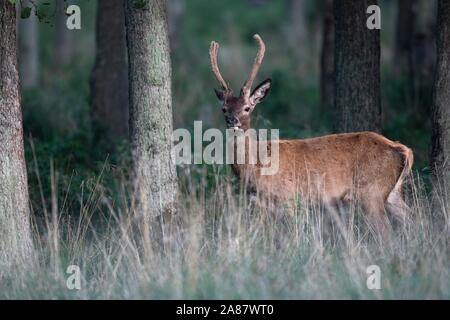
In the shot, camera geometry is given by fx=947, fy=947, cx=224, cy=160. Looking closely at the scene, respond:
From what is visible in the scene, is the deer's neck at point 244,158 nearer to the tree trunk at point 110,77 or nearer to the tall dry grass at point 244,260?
the tall dry grass at point 244,260

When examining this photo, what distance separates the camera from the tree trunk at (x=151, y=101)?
8.38 meters

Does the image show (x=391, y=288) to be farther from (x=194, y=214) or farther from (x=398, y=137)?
(x=398, y=137)

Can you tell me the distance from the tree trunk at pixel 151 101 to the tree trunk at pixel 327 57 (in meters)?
5.94

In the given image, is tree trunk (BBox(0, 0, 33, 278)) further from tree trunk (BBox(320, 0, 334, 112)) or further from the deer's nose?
tree trunk (BBox(320, 0, 334, 112))

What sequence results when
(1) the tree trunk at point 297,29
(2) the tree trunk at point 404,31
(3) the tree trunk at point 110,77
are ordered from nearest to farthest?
(3) the tree trunk at point 110,77
(2) the tree trunk at point 404,31
(1) the tree trunk at point 297,29

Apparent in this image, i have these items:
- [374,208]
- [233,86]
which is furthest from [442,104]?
[233,86]

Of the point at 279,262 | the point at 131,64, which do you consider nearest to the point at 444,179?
the point at 279,262

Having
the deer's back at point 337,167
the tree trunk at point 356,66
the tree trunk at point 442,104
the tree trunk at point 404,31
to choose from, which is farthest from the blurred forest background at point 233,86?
the tree trunk at point 356,66

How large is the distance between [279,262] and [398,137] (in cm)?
581

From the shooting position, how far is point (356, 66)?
10156 mm

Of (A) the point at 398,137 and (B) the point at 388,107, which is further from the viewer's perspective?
(B) the point at 388,107

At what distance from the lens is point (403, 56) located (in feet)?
60.2

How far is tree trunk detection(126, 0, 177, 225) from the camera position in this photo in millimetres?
8375
